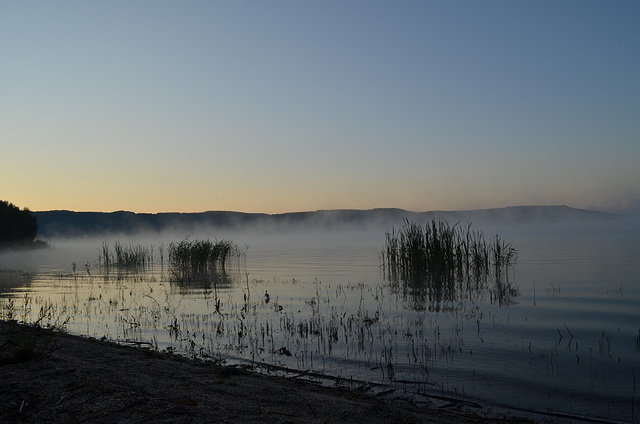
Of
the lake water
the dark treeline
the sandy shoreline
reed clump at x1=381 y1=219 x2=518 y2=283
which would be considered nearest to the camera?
the sandy shoreline

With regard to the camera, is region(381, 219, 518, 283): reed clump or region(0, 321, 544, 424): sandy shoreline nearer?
region(0, 321, 544, 424): sandy shoreline

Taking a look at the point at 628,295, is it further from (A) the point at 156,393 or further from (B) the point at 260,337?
(A) the point at 156,393

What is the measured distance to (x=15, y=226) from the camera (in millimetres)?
55281

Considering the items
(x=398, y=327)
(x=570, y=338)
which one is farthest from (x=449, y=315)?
(x=570, y=338)

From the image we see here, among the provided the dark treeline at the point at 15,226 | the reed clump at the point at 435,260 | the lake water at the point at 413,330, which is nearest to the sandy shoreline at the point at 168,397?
the lake water at the point at 413,330

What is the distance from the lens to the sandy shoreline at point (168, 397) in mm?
4312

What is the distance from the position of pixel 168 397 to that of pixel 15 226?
6070cm

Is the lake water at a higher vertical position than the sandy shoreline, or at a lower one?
lower

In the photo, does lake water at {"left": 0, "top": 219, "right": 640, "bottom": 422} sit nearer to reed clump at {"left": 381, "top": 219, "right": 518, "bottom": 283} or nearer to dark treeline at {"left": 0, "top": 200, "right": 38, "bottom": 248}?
reed clump at {"left": 381, "top": 219, "right": 518, "bottom": 283}

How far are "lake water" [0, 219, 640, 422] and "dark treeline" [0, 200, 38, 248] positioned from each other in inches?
1612

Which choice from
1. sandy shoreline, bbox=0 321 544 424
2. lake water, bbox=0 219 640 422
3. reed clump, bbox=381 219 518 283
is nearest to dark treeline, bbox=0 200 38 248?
lake water, bbox=0 219 640 422

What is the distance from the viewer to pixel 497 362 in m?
7.70

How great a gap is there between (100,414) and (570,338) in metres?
8.30

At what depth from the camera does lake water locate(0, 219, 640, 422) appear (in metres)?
6.61
